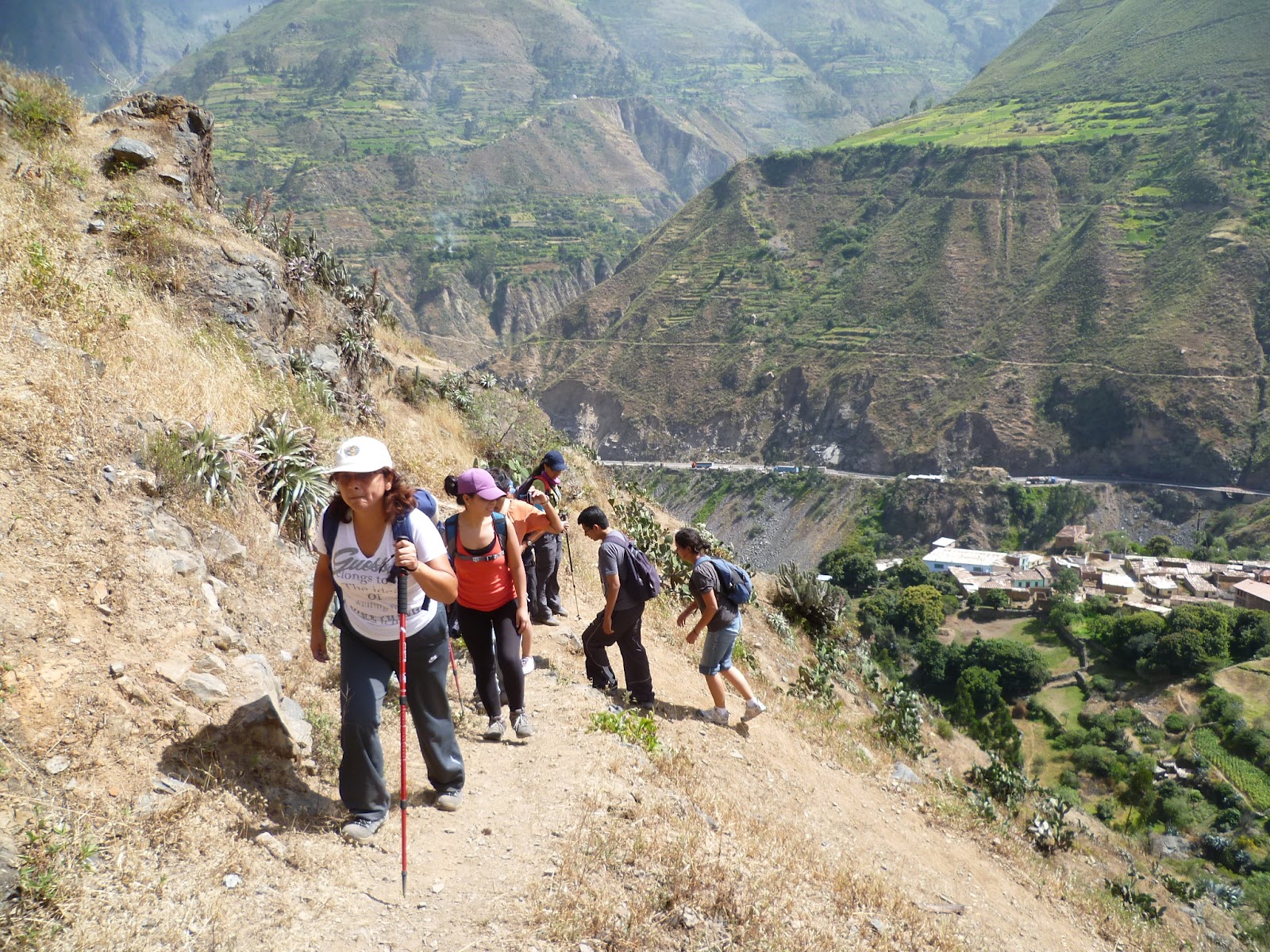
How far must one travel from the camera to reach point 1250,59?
82062mm

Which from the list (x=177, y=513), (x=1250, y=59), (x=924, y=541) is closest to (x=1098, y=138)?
(x=1250, y=59)

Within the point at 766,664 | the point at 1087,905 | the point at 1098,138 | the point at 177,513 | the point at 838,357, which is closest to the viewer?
Result: the point at 177,513

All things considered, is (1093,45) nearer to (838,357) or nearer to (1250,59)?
(1250,59)

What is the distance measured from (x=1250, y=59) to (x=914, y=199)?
1208 inches

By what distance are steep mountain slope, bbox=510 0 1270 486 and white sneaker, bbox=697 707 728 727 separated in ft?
197

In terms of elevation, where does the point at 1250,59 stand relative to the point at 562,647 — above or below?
above

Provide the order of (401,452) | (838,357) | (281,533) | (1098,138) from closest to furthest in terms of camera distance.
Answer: (281,533) → (401,452) → (838,357) → (1098,138)

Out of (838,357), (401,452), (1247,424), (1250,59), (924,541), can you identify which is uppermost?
(1250,59)

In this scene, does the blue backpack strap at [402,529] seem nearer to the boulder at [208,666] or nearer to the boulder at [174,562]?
the boulder at [208,666]

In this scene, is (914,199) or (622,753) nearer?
(622,753)

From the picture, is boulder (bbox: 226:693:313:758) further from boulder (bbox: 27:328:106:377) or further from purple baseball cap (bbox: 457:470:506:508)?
boulder (bbox: 27:328:106:377)

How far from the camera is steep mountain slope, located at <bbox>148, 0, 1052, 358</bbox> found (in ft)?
363

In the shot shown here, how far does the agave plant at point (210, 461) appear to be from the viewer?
4.88m

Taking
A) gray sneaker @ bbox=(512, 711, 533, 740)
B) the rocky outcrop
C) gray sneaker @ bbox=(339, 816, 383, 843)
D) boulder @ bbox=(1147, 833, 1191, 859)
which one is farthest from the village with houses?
the rocky outcrop
